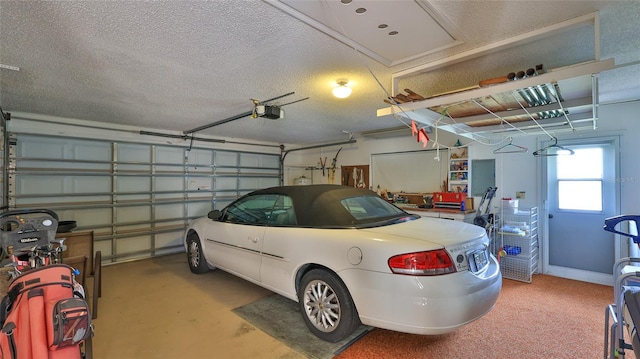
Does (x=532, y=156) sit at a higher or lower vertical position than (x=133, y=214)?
higher

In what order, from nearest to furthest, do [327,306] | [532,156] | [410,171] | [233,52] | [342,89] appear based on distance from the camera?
[233,52]
[327,306]
[342,89]
[532,156]
[410,171]

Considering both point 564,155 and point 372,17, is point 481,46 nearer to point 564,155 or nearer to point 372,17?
point 372,17

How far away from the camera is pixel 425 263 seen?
75.5 inches

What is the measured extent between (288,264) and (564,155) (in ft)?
14.8

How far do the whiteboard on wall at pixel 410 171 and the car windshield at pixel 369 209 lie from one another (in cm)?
278

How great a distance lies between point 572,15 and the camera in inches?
68.5

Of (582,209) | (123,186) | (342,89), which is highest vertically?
(342,89)

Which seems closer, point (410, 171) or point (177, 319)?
point (177, 319)

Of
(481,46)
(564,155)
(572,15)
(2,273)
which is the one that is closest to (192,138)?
(2,273)

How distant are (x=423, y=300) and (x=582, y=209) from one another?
3.94 meters

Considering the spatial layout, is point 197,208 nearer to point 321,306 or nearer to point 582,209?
point 321,306

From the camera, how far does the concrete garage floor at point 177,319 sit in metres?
2.30

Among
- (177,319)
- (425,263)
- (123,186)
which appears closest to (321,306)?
(425,263)

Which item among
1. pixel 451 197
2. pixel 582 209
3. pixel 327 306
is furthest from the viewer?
pixel 451 197
